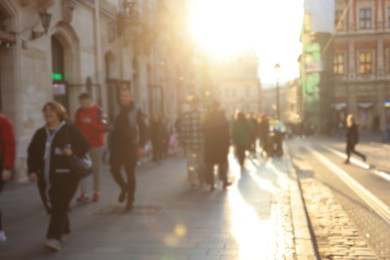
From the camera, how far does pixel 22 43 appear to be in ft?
44.2

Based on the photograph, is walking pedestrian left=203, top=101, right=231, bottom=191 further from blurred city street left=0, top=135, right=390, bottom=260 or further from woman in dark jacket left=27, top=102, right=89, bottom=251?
woman in dark jacket left=27, top=102, right=89, bottom=251

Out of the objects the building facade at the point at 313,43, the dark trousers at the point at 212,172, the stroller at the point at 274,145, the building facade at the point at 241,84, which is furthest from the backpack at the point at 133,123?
the building facade at the point at 241,84

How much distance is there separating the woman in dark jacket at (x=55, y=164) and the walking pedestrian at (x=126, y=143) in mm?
2203

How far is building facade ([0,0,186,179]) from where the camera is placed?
1330 centimetres

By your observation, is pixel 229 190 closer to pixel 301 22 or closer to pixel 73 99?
pixel 73 99

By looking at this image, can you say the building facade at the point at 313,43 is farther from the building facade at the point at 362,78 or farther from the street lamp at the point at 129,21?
the building facade at the point at 362,78

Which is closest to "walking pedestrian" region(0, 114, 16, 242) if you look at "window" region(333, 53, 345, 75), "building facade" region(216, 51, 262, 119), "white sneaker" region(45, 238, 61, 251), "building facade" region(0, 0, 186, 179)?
"white sneaker" region(45, 238, 61, 251)

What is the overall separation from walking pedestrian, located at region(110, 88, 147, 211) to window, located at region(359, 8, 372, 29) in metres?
32.8

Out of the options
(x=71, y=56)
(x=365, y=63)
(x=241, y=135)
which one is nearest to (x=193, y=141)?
(x=241, y=135)

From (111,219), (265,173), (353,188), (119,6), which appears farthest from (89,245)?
(119,6)

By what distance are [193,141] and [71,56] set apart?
7564 mm

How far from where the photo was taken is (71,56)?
17.5 m

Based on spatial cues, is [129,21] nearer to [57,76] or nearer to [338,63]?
[57,76]

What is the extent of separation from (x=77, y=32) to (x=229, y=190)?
28.5 feet
